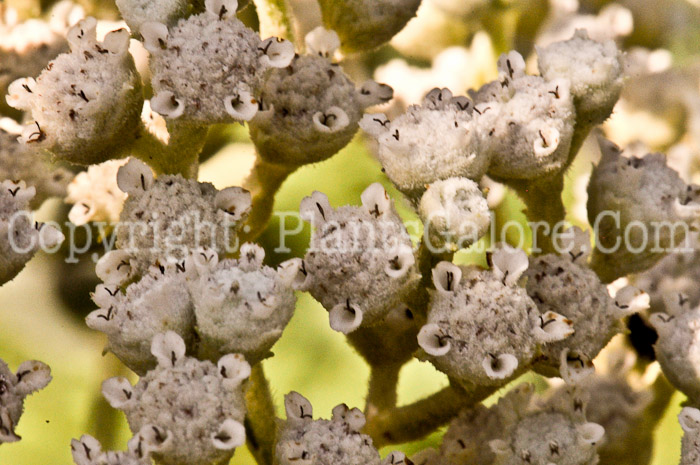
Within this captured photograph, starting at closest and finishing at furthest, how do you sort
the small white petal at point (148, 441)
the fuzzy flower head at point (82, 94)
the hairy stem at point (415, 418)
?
the small white petal at point (148, 441) → the fuzzy flower head at point (82, 94) → the hairy stem at point (415, 418)

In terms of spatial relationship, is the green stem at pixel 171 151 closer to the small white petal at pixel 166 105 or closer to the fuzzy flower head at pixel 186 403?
the small white petal at pixel 166 105

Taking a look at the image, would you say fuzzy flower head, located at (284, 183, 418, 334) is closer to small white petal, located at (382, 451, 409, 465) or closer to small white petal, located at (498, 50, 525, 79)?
small white petal, located at (382, 451, 409, 465)

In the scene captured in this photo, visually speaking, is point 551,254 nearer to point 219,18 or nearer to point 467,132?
point 467,132

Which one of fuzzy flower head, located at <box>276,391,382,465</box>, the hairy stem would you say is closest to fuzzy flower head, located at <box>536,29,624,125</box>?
the hairy stem

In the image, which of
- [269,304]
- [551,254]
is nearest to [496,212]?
[551,254]

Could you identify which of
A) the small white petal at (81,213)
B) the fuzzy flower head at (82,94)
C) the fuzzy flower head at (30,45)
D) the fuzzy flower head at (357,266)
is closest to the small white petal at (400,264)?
the fuzzy flower head at (357,266)

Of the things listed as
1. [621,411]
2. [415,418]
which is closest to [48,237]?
[415,418]
